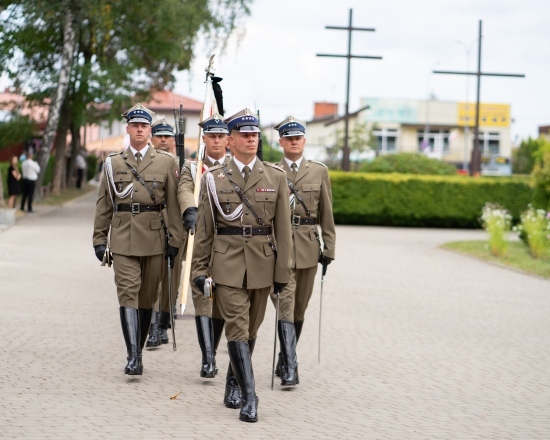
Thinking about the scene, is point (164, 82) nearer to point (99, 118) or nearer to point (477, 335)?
point (99, 118)

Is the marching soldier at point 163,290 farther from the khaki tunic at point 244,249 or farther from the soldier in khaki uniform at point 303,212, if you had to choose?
the khaki tunic at point 244,249

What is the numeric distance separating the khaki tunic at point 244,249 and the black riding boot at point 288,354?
1008 millimetres

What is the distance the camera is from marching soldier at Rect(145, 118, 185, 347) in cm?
994

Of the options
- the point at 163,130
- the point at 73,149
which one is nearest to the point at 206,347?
the point at 163,130

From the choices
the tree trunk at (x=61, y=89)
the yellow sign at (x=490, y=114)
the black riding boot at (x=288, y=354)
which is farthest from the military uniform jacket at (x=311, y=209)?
the yellow sign at (x=490, y=114)

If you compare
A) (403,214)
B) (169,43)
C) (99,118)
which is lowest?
(403,214)

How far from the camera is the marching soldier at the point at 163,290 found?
9.94 meters

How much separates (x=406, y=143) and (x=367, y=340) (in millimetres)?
89966

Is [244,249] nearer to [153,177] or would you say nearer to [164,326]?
[153,177]

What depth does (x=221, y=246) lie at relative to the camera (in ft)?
23.9

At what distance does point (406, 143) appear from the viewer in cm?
10000

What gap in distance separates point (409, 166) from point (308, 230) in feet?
98.5

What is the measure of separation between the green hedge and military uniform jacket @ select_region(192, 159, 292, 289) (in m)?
25.7

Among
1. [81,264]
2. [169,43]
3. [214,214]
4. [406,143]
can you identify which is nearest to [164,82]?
[169,43]
